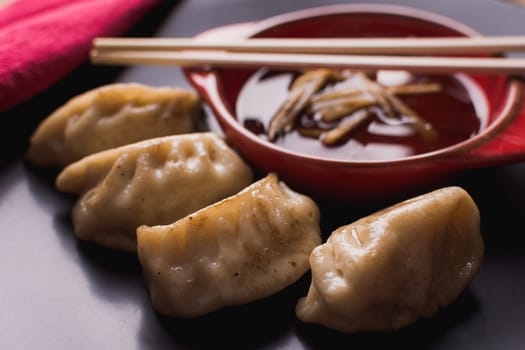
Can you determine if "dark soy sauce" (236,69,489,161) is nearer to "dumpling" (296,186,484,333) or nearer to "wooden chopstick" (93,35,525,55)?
"wooden chopstick" (93,35,525,55)

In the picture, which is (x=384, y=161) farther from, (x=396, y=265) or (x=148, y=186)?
(x=148, y=186)

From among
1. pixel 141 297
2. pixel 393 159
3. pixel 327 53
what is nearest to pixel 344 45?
pixel 327 53

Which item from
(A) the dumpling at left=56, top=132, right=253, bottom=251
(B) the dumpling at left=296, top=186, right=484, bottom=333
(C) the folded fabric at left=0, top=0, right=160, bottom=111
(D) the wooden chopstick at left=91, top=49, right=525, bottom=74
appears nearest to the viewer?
(B) the dumpling at left=296, top=186, right=484, bottom=333

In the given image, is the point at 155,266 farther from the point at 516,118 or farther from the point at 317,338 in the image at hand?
the point at 516,118

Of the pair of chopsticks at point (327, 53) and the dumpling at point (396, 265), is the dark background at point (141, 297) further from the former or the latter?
the pair of chopsticks at point (327, 53)


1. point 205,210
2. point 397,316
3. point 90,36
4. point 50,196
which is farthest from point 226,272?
point 90,36

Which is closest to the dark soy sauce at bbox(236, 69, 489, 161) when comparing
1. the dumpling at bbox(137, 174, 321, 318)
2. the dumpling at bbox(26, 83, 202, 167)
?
the dumpling at bbox(26, 83, 202, 167)

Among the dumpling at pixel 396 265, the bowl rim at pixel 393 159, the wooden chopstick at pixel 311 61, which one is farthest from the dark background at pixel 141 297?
the wooden chopstick at pixel 311 61
